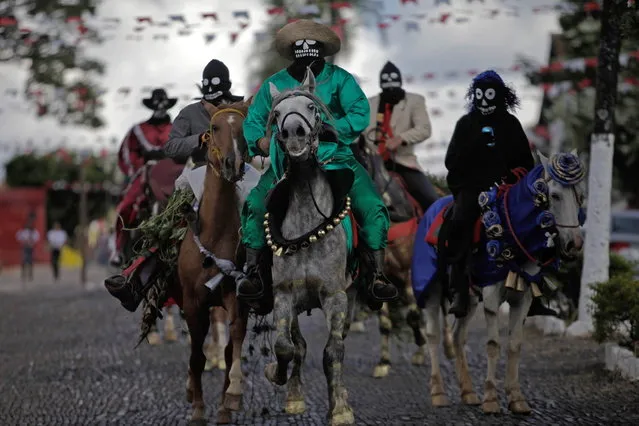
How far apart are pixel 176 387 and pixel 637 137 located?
2836cm

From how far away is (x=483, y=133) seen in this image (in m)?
11.8

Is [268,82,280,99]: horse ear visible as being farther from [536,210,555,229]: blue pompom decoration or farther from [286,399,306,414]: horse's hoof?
[286,399,306,414]: horse's hoof

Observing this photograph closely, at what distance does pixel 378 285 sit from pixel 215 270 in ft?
4.93

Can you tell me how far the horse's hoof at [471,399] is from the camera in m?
11.9

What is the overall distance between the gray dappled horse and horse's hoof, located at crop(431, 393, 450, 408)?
2371 millimetres

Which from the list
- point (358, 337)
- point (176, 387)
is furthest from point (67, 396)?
point (358, 337)

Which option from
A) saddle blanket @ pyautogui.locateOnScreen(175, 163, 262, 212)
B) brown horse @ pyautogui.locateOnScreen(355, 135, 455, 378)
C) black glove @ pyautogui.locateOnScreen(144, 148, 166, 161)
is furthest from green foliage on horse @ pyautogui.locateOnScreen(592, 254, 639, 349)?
black glove @ pyautogui.locateOnScreen(144, 148, 166, 161)

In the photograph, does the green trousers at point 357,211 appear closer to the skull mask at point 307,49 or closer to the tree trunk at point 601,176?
the skull mask at point 307,49

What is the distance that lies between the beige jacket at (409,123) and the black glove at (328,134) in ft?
18.7

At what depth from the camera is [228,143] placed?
10641mm

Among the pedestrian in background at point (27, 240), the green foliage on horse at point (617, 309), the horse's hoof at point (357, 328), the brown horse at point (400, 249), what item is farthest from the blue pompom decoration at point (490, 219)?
the pedestrian in background at point (27, 240)

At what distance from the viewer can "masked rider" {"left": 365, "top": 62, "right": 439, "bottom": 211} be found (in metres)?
15.5

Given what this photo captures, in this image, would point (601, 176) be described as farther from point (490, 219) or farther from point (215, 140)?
point (215, 140)

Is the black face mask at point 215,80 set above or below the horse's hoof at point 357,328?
above
